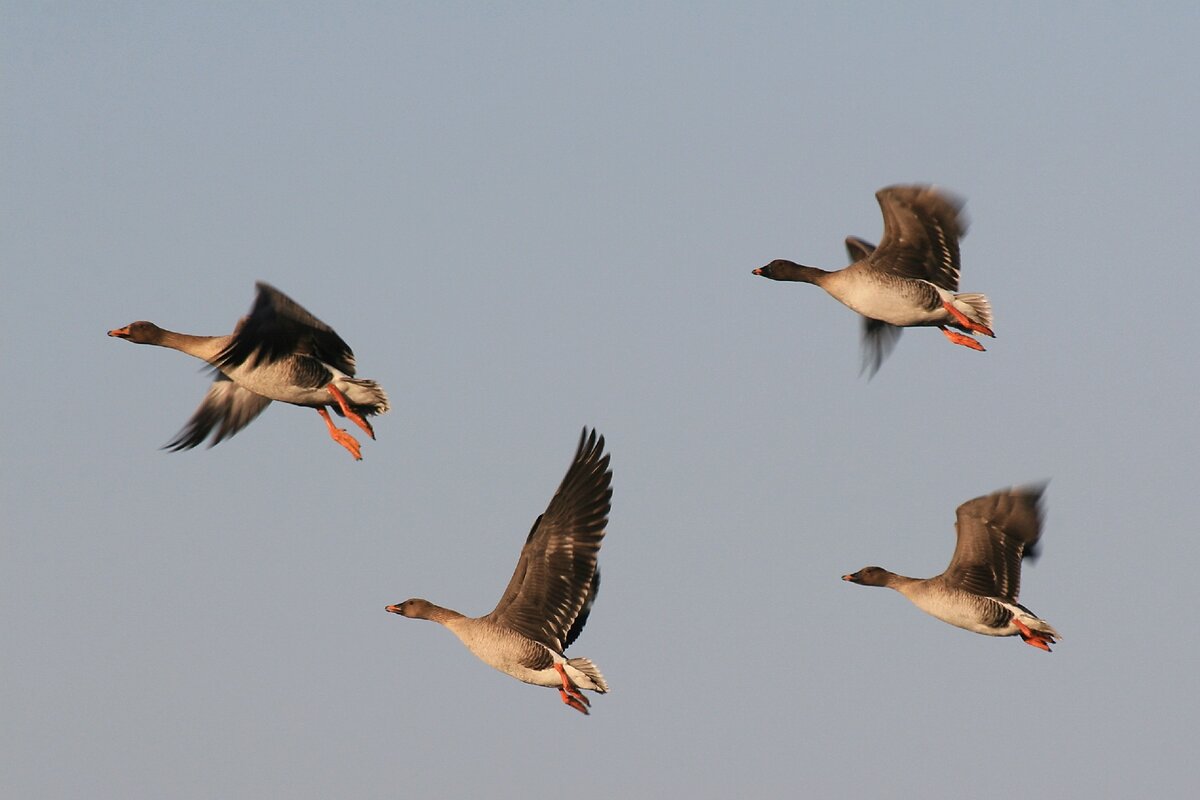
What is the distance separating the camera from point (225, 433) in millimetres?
25578

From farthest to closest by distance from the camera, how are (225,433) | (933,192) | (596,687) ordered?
(225,433) → (933,192) → (596,687)

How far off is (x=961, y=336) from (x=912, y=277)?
1.15 metres

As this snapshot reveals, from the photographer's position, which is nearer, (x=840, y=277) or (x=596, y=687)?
(x=596, y=687)

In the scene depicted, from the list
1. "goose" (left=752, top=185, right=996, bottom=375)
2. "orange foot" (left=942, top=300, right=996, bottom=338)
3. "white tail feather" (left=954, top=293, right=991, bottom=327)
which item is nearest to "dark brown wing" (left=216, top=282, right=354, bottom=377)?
"goose" (left=752, top=185, right=996, bottom=375)

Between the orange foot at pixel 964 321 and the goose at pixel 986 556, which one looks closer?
→ the orange foot at pixel 964 321

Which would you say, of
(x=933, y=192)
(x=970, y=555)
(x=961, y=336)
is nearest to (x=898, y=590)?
(x=970, y=555)

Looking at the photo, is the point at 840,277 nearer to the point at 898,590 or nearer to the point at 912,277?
the point at 912,277

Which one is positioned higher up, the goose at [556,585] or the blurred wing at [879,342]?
the blurred wing at [879,342]

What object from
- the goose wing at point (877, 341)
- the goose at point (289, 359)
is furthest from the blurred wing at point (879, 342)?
the goose at point (289, 359)

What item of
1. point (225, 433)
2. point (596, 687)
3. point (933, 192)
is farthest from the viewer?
point (225, 433)

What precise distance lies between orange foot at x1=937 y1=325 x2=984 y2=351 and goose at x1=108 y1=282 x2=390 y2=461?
293 inches

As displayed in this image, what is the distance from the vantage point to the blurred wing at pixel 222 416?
25531 mm

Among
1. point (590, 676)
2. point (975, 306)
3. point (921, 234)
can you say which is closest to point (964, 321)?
point (975, 306)

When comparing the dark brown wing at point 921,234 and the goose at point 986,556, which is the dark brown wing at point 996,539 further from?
the dark brown wing at point 921,234
